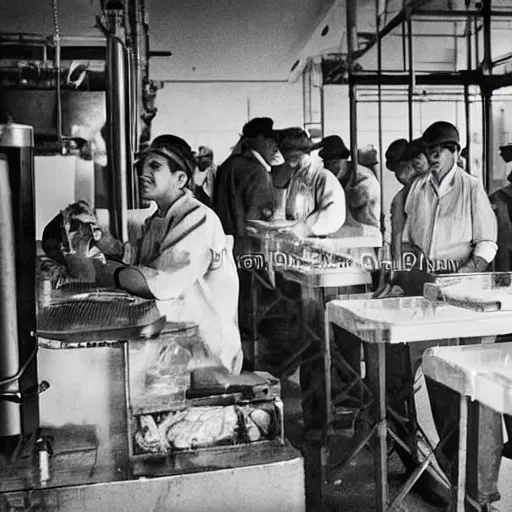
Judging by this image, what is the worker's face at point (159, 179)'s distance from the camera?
9.09 feet

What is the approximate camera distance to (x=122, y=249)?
2738mm

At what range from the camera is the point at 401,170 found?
2926 mm

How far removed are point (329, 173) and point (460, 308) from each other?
690mm

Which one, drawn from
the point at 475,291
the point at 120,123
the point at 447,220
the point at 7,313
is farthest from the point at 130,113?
the point at 475,291

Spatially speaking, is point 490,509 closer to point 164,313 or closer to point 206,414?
point 206,414

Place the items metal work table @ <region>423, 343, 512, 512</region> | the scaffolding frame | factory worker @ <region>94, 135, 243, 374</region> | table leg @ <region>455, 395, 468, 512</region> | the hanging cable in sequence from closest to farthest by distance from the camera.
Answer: metal work table @ <region>423, 343, 512, 512</region>
table leg @ <region>455, 395, 468, 512</region>
the hanging cable
factory worker @ <region>94, 135, 243, 374</region>
the scaffolding frame

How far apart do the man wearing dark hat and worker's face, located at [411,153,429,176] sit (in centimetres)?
55

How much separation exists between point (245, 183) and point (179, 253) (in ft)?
1.16

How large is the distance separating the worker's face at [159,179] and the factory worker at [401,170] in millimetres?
802

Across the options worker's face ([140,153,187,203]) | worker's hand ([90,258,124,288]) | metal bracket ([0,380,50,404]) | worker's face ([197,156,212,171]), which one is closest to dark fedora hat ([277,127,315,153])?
worker's face ([197,156,212,171])

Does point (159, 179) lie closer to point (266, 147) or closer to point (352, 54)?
point (266, 147)

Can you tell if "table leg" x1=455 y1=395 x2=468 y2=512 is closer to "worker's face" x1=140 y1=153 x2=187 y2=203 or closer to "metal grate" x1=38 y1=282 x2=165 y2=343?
"metal grate" x1=38 y1=282 x2=165 y2=343

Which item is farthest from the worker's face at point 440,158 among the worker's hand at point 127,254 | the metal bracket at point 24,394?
the metal bracket at point 24,394

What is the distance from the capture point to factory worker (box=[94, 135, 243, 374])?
9.03 feet
